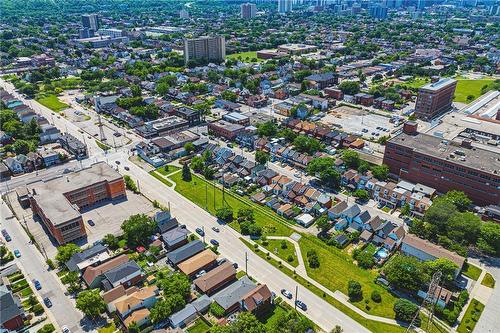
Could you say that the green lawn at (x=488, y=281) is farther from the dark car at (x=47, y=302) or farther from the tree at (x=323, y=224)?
the dark car at (x=47, y=302)

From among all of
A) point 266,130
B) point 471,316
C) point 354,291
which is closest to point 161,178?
point 266,130

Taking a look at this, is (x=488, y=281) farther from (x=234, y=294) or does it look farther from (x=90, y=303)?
(x=90, y=303)

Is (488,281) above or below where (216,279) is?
below

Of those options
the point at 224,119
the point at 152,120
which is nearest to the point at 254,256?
the point at 224,119

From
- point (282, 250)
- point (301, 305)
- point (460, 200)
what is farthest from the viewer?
point (460, 200)

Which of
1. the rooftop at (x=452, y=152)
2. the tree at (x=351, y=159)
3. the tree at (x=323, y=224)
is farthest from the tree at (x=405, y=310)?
the tree at (x=351, y=159)

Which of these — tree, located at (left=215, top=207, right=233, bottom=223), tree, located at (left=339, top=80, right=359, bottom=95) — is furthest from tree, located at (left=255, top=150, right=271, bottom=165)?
tree, located at (left=339, top=80, right=359, bottom=95)
